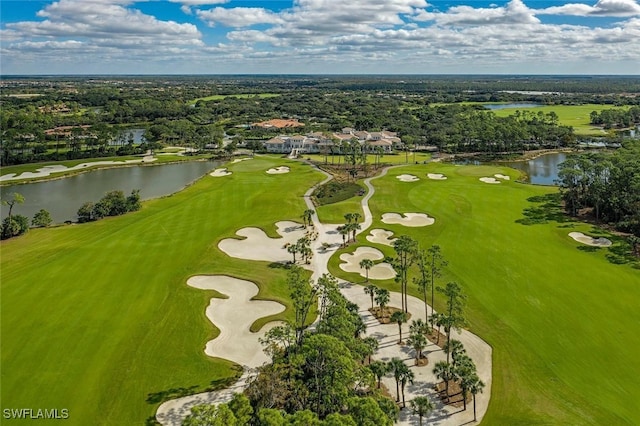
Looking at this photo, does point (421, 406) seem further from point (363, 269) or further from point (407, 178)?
point (407, 178)

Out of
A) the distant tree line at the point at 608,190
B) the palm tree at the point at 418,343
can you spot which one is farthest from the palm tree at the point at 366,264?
the distant tree line at the point at 608,190

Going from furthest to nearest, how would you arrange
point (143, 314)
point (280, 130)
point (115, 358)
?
point (280, 130), point (143, 314), point (115, 358)

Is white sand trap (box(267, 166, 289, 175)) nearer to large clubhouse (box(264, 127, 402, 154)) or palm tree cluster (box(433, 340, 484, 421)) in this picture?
large clubhouse (box(264, 127, 402, 154))

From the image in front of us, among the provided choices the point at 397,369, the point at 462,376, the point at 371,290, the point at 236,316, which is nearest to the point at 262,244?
the point at 236,316

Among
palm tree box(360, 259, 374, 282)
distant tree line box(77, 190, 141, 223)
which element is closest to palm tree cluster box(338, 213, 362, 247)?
palm tree box(360, 259, 374, 282)

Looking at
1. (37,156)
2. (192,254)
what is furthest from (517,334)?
(37,156)

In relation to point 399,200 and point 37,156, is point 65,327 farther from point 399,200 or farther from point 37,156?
point 37,156
